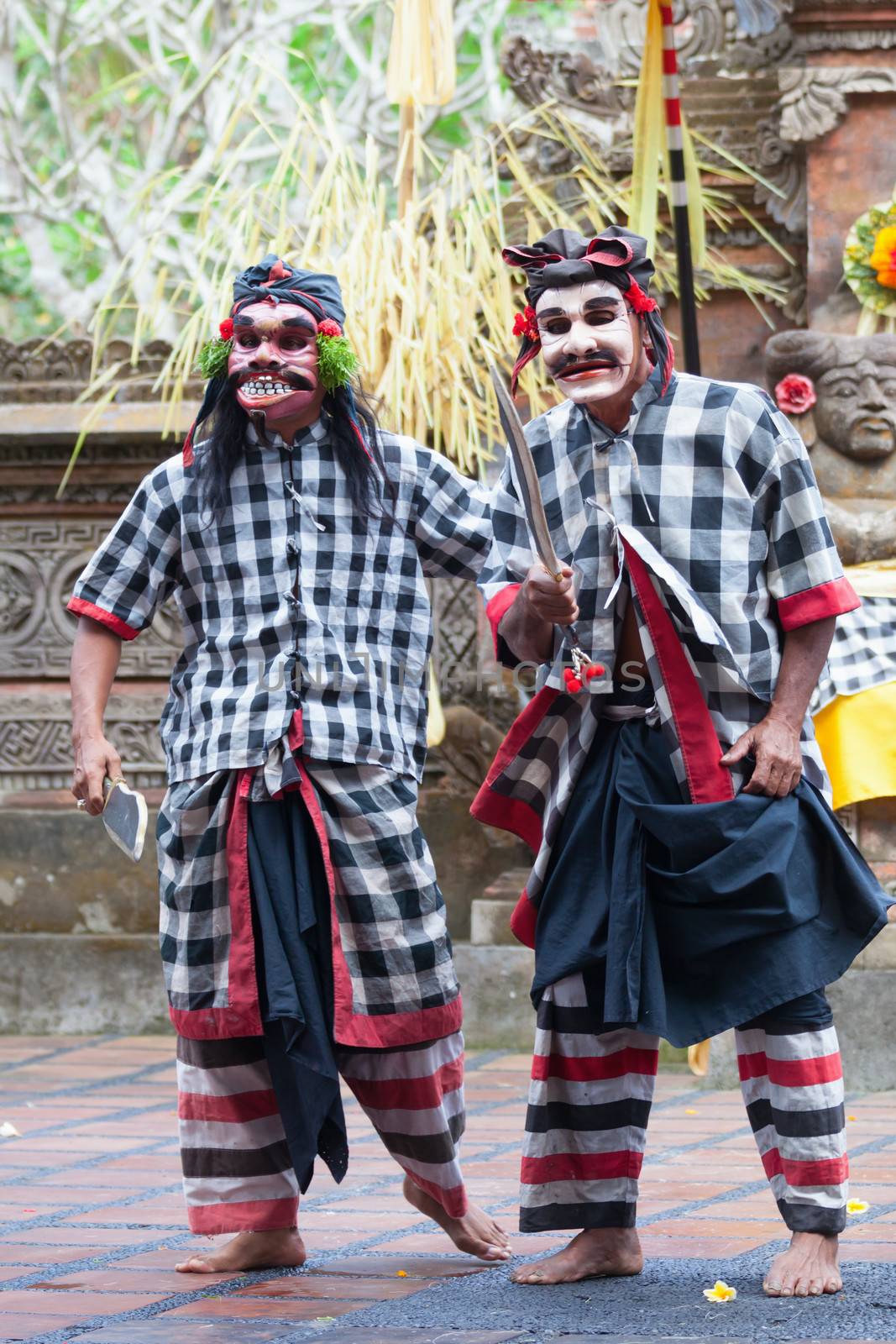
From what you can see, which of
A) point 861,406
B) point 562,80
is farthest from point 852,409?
point 562,80

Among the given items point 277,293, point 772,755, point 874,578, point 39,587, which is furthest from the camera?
point 39,587

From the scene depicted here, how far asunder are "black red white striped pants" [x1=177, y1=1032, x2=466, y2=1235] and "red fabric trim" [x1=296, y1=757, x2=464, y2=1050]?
5 cm

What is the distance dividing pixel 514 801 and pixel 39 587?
370 cm

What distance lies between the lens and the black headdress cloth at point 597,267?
3510mm

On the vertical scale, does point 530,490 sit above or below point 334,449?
below

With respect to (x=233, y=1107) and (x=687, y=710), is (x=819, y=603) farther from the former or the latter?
(x=233, y=1107)

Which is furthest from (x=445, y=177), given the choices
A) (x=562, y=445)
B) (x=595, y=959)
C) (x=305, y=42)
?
(x=305, y=42)

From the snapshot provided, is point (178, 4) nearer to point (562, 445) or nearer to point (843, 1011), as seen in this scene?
point (843, 1011)

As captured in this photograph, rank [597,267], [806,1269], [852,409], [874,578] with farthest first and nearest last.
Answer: [852,409] < [874,578] < [597,267] < [806,1269]

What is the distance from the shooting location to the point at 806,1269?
10.8 feet

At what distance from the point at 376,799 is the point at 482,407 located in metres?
2.76

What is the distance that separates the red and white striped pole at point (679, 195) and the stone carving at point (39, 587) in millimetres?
2509

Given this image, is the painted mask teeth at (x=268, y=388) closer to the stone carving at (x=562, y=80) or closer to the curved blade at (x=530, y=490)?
the curved blade at (x=530, y=490)

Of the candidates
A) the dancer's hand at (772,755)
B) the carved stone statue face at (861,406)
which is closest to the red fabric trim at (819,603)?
the dancer's hand at (772,755)
